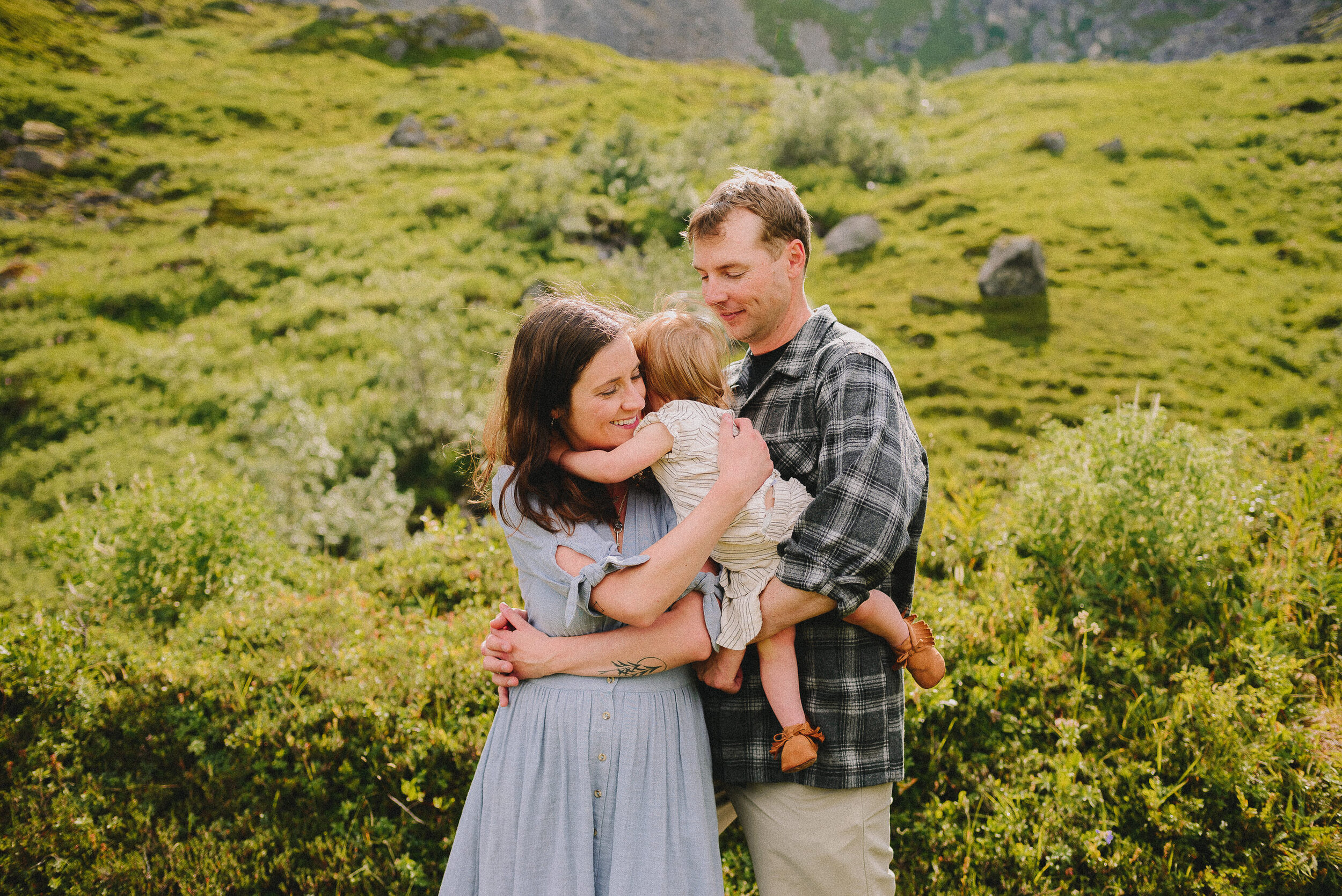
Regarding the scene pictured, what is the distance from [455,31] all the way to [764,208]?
63.3 metres

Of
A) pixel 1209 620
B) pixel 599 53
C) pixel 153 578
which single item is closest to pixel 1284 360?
pixel 1209 620

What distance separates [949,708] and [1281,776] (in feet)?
5.85

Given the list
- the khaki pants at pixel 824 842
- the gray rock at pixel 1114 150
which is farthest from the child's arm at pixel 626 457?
the gray rock at pixel 1114 150

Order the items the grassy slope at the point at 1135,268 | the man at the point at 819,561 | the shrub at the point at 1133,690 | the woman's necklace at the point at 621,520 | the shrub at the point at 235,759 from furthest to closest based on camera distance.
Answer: the grassy slope at the point at 1135,268
the shrub at the point at 235,759
the shrub at the point at 1133,690
the woman's necklace at the point at 621,520
the man at the point at 819,561

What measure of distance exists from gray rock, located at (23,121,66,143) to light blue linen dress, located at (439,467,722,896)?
125 ft

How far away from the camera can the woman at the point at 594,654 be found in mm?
2363

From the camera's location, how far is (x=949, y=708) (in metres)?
4.61

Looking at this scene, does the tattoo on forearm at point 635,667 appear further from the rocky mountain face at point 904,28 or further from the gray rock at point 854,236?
the rocky mountain face at point 904,28

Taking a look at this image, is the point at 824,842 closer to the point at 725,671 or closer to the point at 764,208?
the point at 725,671

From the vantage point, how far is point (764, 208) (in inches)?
112

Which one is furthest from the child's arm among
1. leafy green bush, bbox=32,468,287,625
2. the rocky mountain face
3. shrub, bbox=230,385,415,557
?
the rocky mountain face

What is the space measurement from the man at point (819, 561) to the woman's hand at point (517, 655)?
67 centimetres

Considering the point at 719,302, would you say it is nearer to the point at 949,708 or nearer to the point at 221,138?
the point at 949,708

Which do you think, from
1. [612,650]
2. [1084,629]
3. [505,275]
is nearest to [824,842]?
[612,650]
